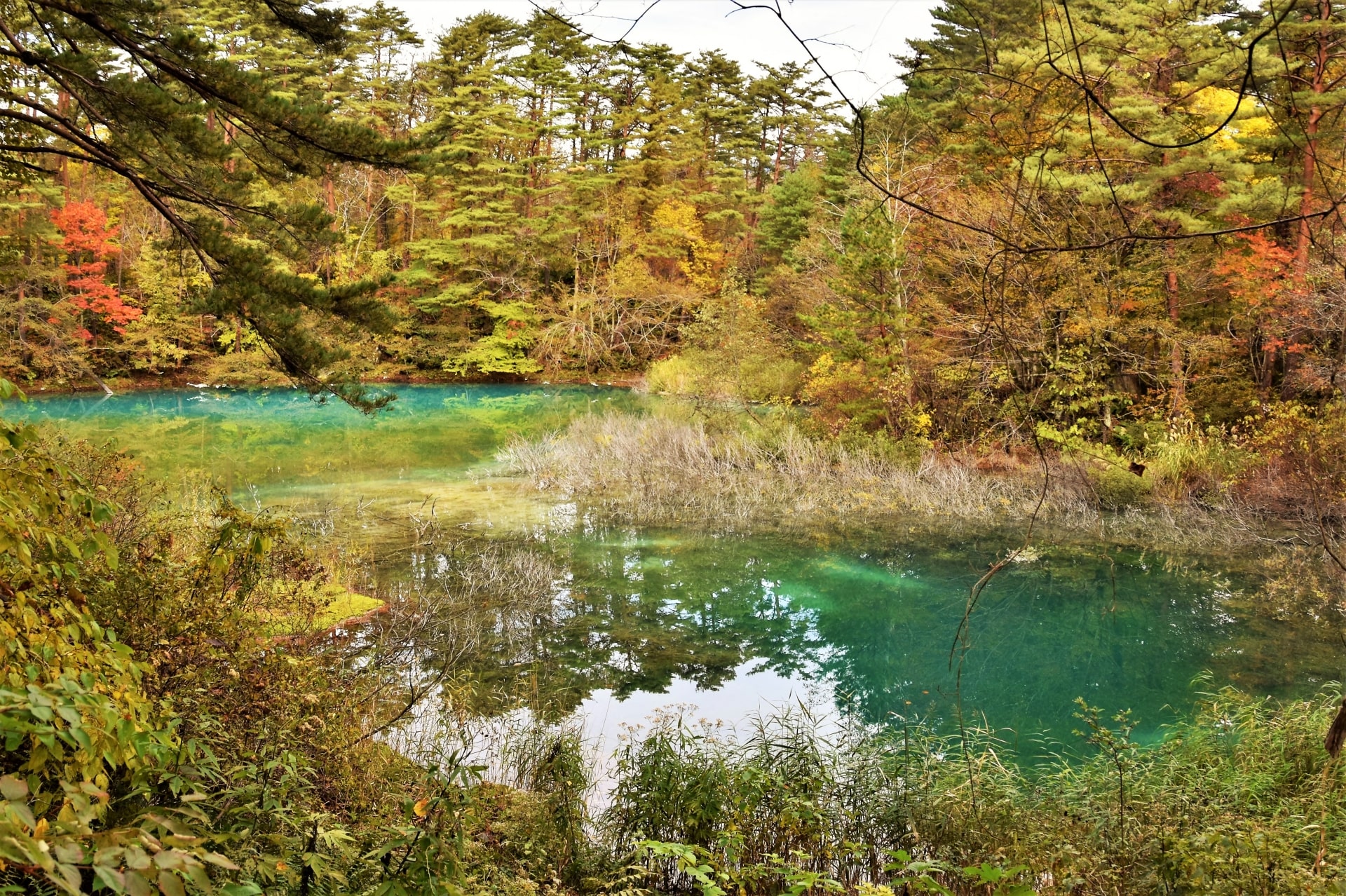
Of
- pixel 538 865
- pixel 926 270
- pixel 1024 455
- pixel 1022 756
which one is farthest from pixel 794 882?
pixel 926 270

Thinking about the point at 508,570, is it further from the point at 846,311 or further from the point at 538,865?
the point at 846,311

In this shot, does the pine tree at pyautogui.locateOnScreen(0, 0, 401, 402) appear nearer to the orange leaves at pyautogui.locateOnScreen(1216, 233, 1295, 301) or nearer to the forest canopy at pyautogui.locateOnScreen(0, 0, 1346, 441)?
the forest canopy at pyautogui.locateOnScreen(0, 0, 1346, 441)

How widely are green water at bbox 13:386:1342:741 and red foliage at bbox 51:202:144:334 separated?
39.3ft

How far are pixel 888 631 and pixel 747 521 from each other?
383 cm

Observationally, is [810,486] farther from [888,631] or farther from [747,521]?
[888,631]

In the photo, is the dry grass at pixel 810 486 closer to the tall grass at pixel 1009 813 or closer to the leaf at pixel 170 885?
the tall grass at pixel 1009 813

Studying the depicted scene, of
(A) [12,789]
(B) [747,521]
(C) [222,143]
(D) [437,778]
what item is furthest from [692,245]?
(A) [12,789]

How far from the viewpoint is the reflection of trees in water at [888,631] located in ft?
22.4

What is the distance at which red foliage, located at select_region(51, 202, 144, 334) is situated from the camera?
22438mm

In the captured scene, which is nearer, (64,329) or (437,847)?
(437,847)

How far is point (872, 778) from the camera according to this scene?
A: 4.78m

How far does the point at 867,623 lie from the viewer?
8.55 meters

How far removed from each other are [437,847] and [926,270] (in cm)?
1517

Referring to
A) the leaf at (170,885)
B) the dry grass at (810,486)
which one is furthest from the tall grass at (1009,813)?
the dry grass at (810,486)
